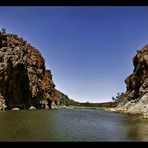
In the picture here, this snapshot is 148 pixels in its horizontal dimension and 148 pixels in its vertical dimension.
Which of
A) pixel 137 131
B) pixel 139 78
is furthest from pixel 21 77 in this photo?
pixel 137 131

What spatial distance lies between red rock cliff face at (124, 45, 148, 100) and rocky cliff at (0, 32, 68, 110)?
1344 inches

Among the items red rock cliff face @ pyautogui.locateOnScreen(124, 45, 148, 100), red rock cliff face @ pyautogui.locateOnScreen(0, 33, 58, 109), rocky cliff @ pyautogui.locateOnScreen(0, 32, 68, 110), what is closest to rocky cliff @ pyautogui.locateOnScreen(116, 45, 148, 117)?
red rock cliff face @ pyautogui.locateOnScreen(124, 45, 148, 100)

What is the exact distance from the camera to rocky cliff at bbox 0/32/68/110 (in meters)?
99.4

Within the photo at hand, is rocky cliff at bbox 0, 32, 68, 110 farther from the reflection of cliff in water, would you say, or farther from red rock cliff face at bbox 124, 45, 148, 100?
the reflection of cliff in water

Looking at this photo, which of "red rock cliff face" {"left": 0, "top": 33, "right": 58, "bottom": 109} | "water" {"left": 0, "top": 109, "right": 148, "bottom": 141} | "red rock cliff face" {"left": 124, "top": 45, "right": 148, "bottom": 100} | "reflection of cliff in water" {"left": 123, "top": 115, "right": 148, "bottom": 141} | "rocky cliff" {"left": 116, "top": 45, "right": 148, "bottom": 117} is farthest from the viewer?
"red rock cliff face" {"left": 124, "top": 45, "right": 148, "bottom": 100}

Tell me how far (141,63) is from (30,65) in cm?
4259

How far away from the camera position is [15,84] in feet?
344

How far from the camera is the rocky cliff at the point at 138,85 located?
331 feet

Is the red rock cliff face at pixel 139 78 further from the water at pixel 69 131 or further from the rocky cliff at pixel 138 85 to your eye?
the water at pixel 69 131

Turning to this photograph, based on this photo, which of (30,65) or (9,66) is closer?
(9,66)

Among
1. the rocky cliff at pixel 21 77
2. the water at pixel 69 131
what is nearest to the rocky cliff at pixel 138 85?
the rocky cliff at pixel 21 77
